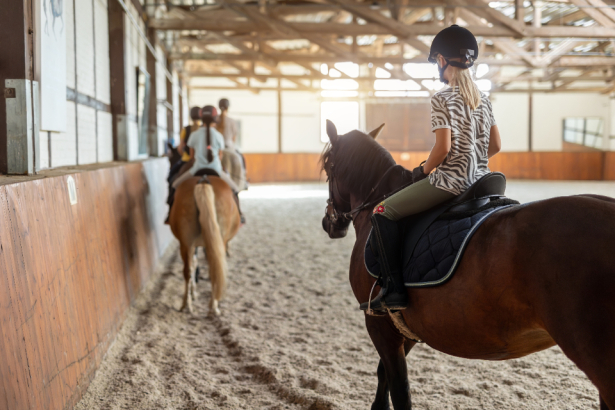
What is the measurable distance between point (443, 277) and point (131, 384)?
1.98 meters

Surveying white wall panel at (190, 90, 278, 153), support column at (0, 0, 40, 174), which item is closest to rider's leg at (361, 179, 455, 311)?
support column at (0, 0, 40, 174)

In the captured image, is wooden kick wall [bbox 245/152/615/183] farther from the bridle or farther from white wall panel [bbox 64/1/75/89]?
the bridle

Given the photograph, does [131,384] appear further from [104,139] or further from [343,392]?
[104,139]

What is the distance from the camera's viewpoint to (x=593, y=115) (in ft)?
72.5

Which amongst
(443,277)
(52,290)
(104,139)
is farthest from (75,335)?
(104,139)

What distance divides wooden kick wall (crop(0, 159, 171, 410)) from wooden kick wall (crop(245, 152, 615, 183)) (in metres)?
16.6

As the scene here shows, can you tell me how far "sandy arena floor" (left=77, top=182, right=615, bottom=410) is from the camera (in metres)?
2.75

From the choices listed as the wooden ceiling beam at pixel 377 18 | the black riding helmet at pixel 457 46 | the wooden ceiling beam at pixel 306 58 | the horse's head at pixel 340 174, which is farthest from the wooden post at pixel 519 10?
the black riding helmet at pixel 457 46

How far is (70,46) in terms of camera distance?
14.5 ft

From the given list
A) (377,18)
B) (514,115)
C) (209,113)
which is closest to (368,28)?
(377,18)

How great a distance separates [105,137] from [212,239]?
7.82 ft

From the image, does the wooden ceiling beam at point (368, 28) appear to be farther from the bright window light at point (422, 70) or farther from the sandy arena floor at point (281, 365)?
the bright window light at point (422, 70)

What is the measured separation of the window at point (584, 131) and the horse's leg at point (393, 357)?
22.9 meters

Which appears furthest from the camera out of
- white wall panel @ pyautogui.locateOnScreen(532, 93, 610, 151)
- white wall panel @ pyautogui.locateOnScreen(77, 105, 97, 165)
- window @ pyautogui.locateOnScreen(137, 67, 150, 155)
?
white wall panel @ pyautogui.locateOnScreen(532, 93, 610, 151)
